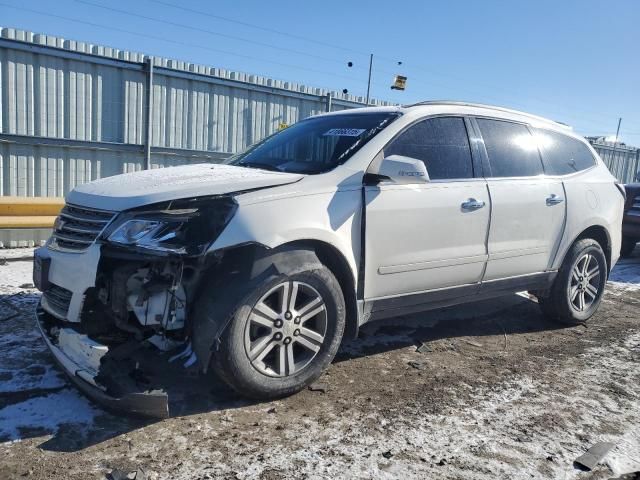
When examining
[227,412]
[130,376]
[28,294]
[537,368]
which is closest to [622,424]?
[537,368]

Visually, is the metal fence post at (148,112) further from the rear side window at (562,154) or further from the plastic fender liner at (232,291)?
the plastic fender liner at (232,291)

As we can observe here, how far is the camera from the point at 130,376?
2779 mm

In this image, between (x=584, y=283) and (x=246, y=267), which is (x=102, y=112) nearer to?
(x=246, y=267)

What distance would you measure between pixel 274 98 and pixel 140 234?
8.35m

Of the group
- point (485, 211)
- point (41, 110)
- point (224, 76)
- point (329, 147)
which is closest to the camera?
point (329, 147)

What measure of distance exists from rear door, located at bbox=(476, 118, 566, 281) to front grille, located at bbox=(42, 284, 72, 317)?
3014mm

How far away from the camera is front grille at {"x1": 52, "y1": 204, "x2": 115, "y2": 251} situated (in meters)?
2.98

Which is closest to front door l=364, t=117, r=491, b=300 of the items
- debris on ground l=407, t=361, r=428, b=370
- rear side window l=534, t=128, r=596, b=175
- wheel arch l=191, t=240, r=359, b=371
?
wheel arch l=191, t=240, r=359, b=371

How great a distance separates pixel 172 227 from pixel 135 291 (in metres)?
0.42

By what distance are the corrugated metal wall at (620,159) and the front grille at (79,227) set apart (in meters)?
18.8

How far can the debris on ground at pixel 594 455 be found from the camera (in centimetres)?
268

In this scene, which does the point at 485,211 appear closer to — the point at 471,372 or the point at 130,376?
the point at 471,372

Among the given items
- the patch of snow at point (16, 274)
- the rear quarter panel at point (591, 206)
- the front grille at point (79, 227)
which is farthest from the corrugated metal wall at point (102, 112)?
the rear quarter panel at point (591, 206)

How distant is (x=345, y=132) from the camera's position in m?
3.88
